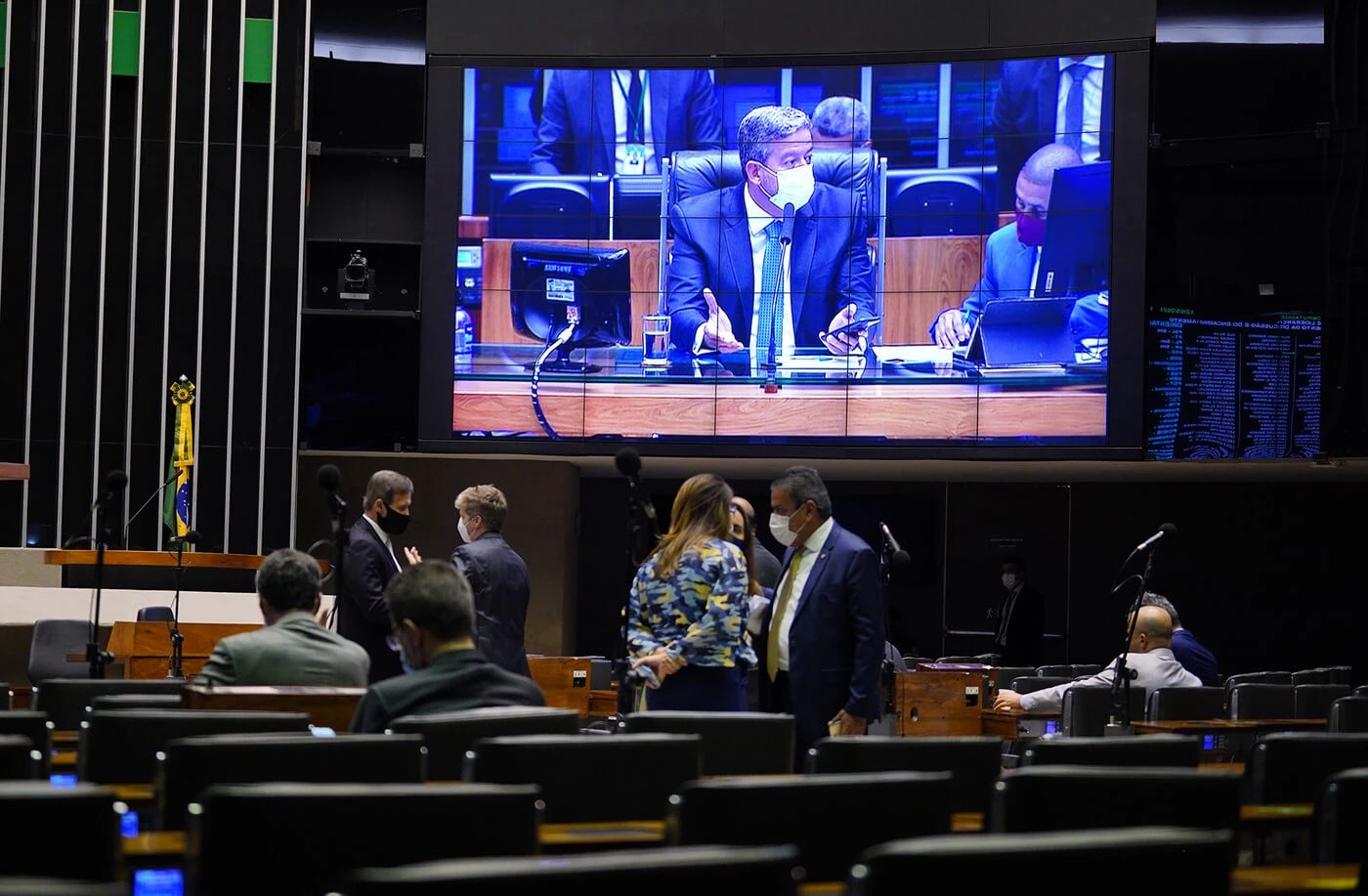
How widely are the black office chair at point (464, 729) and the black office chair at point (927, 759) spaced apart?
597 mm

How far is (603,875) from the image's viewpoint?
189 cm

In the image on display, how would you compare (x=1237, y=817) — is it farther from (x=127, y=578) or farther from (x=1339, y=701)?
(x=127, y=578)

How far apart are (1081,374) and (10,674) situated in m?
8.79

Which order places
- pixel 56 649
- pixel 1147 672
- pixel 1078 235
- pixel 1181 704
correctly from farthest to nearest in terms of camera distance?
pixel 1078 235 → pixel 56 649 → pixel 1147 672 → pixel 1181 704

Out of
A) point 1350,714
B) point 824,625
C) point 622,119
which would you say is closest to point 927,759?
point 824,625

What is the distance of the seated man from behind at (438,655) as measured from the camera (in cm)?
389

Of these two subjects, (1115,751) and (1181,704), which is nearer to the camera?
(1115,751)

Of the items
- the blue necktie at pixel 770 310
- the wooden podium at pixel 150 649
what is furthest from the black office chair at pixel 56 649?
the blue necktie at pixel 770 310

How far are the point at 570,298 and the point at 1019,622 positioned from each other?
5376 mm

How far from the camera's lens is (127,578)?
504 inches

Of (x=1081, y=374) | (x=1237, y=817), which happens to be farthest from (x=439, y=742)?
(x=1081, y=374)

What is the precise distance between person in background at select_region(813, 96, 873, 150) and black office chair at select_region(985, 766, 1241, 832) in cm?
1218

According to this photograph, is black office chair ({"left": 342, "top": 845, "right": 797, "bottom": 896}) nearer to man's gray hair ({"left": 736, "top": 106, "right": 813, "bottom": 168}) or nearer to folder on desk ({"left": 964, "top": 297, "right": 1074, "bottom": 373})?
folder on desk ({"left": 964, "top": 297, "right": 1074, "bottom": 373})

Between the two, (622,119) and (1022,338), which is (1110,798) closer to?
(1022,338)
